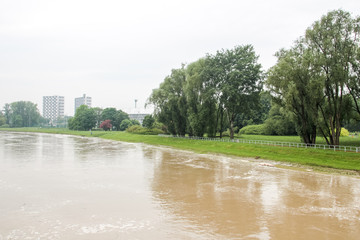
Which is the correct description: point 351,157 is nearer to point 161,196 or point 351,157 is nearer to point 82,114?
point 161,196

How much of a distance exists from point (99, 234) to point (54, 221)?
2.95m

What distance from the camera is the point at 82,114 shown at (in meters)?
120

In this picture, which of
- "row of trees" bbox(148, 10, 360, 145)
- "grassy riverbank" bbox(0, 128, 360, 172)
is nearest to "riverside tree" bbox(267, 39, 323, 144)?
"row of trees" bbox(148, 10, 360, 145)

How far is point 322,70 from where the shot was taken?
30.8 meters

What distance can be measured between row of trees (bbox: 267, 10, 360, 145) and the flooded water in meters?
10.7

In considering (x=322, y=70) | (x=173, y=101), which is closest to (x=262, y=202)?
(x=322, y=70)

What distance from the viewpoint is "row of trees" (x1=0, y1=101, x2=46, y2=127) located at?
6422 inches

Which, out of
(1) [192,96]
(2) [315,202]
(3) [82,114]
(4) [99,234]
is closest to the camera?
(4) [99,234]

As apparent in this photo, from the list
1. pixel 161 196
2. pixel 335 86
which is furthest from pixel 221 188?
pixel 335 86

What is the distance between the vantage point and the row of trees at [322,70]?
29.3m

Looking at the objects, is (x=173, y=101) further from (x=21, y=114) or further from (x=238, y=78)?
(x=21, y=114)

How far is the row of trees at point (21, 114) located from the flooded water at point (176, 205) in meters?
163

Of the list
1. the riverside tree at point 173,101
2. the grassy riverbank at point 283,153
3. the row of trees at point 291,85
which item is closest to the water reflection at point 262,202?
the grassy riverbank at point 283,153

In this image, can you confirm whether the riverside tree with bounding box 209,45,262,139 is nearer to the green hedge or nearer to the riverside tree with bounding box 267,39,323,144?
the riverside tree with bounding box 267,39,323,144
